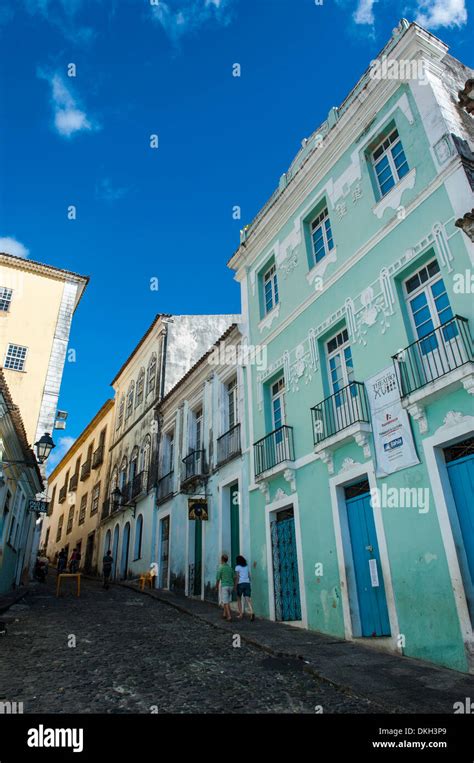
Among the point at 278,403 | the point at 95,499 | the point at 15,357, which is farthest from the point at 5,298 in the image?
the point at 278,403

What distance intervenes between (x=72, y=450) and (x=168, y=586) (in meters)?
20.6

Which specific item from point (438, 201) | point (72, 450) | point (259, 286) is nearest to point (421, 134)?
point (438, 201)

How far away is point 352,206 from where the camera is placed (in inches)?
404

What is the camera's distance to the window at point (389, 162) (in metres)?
9.38

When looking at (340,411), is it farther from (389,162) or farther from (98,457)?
(98,457)

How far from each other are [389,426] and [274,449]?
3.70 meters

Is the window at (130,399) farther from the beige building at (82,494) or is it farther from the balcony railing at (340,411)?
the balcony railing at (340,411)

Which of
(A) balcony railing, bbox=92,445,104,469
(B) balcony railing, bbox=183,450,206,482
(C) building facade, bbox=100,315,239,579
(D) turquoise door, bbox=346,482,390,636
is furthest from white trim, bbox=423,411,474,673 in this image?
(A) balcony railing, bbox=92,445,104,469

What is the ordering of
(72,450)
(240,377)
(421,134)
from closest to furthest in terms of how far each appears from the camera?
(421,134), (240,377), (72,450)

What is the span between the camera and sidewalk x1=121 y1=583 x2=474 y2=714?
4.77m

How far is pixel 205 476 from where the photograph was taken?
14.7 m

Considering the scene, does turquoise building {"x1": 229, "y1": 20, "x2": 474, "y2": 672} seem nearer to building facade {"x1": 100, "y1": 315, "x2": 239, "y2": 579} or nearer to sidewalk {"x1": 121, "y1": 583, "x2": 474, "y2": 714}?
sidewalk {"x1": 121, "y1": 583, "x2": 474, "y2": 714}
